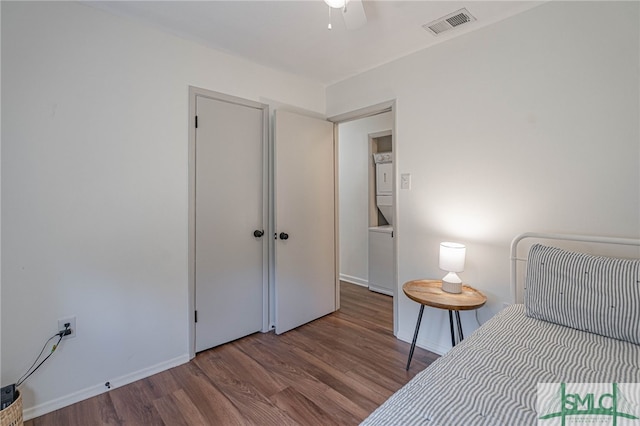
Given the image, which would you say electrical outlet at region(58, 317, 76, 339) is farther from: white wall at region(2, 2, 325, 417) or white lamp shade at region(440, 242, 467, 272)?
white lamp shade at region(440, 242, 467, 272)

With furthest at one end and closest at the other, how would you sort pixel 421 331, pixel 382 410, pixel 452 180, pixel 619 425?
pixel 421 331
pixel 452 180
pixel 382 410
pixel 619 425

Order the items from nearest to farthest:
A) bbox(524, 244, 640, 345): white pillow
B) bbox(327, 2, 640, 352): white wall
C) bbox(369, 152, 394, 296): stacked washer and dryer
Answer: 1. bbox(524, 244, 640, 345): white pillow
2. bbox(327, 2, 640, 352): white wall
3. bbox(369, 152, 394, 296): stacked washer and dryer

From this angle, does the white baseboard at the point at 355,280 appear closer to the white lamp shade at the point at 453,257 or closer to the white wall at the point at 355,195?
the white wall at the point at 355,195

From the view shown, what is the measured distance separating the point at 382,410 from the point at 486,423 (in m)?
0.29

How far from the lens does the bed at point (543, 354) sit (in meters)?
0.90

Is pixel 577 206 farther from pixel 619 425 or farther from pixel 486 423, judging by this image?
pixel 486 423

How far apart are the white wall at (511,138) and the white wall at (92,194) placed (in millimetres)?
1798

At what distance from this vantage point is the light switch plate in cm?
255

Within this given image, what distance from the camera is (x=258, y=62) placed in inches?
106

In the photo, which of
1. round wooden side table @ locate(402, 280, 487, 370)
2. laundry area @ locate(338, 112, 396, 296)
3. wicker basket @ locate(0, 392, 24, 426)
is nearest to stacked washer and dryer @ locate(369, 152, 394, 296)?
laundry area @ locate(338, 112, 396, 296)

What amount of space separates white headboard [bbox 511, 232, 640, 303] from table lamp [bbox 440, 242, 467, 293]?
0.97ft

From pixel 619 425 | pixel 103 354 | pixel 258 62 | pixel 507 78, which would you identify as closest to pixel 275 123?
pixel 258 62

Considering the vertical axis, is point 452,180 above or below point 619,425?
above

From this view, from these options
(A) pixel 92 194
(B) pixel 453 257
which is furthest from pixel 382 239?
(A) pixel 92 194
